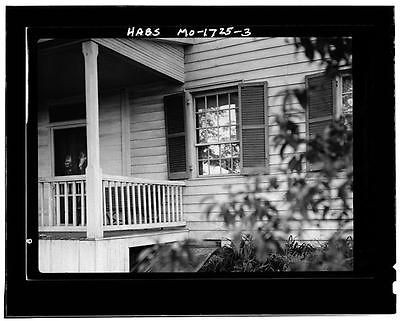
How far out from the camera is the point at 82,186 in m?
2.57

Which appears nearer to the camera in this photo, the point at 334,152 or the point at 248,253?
the point at 334,152

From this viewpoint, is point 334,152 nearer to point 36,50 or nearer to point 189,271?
point 189,271

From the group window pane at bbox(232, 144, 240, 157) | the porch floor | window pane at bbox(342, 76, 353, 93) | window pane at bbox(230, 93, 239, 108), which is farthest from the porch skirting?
window pane at bbox(342, 76, 353, 93)

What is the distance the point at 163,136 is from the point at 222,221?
1.70 ft

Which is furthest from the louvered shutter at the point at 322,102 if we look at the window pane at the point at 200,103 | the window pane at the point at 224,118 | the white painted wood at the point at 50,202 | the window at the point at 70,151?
the window at the point at 70,151

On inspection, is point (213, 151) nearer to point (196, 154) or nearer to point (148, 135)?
point (196, 154)

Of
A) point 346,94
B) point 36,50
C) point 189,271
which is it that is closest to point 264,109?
point 346,94

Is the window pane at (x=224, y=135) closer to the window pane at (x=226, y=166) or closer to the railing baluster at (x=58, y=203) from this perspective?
the window pane at (x=226, y=166)

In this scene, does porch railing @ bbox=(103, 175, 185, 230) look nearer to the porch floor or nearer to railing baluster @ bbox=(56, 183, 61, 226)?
the porch floor

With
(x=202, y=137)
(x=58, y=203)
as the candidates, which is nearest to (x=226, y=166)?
(x=202, y=137)

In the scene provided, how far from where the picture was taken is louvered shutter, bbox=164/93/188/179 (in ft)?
7.79

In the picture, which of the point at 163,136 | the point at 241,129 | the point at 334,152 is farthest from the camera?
the point at 163,136

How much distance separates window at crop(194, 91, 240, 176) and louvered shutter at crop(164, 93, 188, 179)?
7 cm

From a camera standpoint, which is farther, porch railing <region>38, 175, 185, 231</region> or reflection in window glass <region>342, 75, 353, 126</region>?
porch railing <region>38, 175, 185, 231</region>
